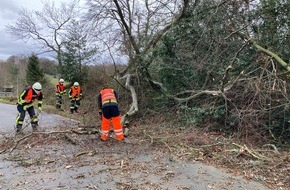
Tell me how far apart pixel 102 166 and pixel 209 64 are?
5793mm

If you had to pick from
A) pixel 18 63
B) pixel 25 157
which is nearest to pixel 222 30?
pixel 25 157

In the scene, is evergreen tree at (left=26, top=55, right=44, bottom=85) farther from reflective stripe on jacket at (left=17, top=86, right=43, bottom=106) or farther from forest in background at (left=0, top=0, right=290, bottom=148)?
reflective stripe on jacket at (left=17, top=86, right=43, bottom=106)

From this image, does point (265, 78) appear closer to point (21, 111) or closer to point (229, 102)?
point (229, 102)

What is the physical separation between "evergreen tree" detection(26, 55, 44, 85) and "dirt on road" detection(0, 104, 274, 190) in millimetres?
18754

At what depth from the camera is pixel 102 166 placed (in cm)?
522

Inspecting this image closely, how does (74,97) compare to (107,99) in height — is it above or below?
below

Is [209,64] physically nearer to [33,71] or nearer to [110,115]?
[110,115]

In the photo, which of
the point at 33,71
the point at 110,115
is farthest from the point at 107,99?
the point at 33,71

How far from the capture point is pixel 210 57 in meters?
9.46

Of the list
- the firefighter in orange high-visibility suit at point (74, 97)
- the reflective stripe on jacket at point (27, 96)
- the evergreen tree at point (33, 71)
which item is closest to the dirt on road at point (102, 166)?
the reflective stripe on jacket at point (27, 96)

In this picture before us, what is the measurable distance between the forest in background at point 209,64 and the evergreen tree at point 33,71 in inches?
495

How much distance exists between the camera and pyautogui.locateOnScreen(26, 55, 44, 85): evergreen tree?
24427 millimetres

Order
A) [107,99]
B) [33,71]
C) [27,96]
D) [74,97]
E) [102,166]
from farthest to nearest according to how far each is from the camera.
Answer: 1. [33,71]
2. [74,97]
3. [27,96]
4. [107,99]
5. [102,166]

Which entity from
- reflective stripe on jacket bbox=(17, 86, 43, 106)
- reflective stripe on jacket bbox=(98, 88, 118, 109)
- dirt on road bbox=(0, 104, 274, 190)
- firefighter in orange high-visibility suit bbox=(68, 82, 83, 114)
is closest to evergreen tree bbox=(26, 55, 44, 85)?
firefighter in orange high-visibility suit bbox=(68, 82, 83, 114)
